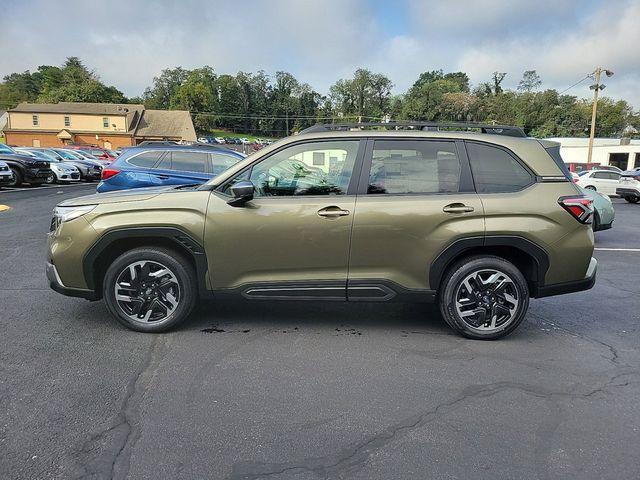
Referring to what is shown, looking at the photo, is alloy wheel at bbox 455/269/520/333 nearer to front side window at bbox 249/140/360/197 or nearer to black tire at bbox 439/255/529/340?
black tire at bbox 439/255/529/340

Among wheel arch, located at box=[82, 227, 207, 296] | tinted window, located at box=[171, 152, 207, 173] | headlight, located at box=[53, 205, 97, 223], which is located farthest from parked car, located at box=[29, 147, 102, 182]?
wheel arch, located at box=[82, 227, 207, 296]

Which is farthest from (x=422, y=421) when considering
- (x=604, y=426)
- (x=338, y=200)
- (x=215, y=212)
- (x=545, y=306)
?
(x=545, y=306)

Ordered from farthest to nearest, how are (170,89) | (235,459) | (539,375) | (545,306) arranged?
1. (170,89)
2. (545,306)
3. (539,375)
4. (235,459)

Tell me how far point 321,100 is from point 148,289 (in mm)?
133835

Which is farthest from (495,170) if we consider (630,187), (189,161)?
(630,187)

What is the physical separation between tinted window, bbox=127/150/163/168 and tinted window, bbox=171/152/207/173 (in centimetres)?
33

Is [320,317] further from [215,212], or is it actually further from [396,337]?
[215,212]

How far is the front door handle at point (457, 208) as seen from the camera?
4.10 meters

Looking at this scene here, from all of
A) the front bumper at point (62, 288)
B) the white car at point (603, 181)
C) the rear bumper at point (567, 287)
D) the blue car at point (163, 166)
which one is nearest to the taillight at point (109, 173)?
the blue car at point (163, 166)

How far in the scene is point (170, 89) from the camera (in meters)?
132

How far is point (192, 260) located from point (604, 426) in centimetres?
336

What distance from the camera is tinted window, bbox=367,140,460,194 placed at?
421 centimetres

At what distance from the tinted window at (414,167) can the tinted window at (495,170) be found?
0.17 meters

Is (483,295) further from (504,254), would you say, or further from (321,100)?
(321,100)
